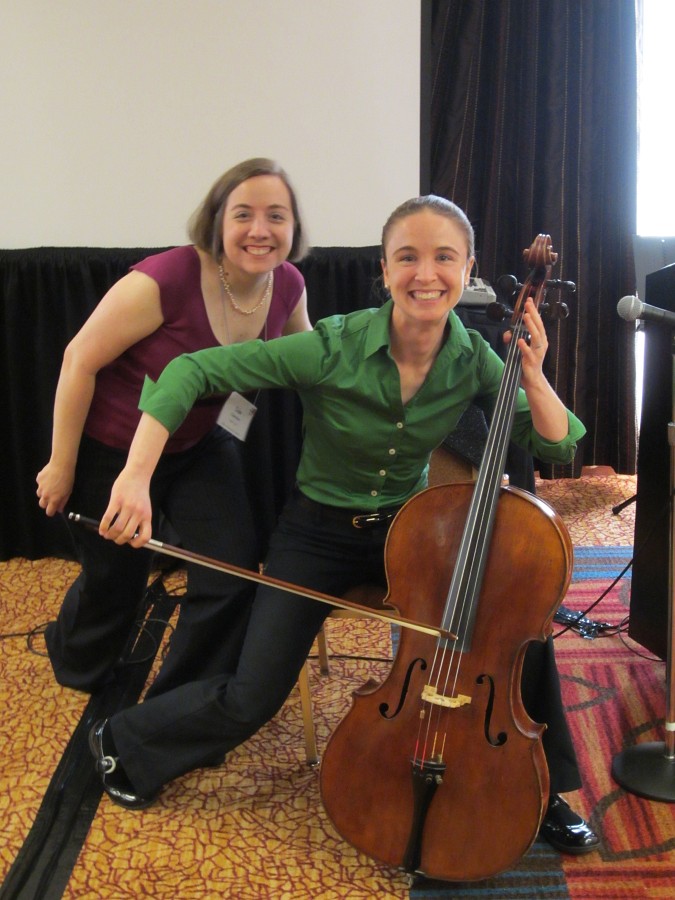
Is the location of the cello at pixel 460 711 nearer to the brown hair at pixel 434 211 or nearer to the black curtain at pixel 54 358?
the brown hair at pixel 434 211

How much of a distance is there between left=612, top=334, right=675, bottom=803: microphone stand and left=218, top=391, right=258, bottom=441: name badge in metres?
0.79

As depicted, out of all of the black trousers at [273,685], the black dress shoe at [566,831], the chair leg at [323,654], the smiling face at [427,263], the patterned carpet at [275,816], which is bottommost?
the patterned carpet at [275,816]

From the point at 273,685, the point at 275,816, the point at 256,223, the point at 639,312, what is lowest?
the point at 275,816

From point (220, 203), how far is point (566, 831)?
1255 mm

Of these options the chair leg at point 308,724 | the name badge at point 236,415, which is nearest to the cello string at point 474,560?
the chair leg at point 308,724

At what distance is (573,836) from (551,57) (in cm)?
249

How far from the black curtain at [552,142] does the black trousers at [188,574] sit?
1643mm

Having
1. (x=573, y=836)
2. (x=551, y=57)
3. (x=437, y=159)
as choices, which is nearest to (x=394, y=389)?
(x=573, y=836)

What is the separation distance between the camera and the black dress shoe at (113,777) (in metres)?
1.41

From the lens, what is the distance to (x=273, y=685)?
1331 millimetres

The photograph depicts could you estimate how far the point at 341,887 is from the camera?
49.0 inches

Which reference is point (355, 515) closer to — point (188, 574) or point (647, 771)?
point (188, 574)

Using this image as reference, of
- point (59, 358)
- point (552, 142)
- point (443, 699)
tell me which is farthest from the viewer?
point (552, 142)

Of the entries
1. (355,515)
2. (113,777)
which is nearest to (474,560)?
(355,515)
